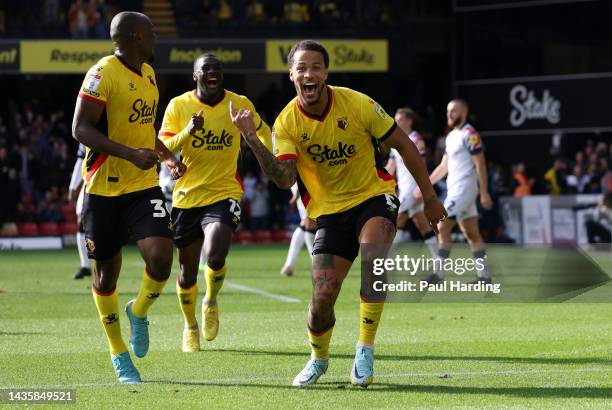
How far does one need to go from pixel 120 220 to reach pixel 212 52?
1059 inches

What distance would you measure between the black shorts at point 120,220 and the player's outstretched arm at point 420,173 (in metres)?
1.76

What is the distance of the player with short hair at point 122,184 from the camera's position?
9.25 m

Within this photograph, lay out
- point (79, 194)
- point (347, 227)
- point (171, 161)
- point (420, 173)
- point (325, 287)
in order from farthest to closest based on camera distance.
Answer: point (79, 194) → point (171, 161) → point (347, 227) → point (325, 287) → point (420, 173)

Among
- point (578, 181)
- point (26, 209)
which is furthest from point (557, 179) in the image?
point (26, 209)

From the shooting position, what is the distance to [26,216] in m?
31.9

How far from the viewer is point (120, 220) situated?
9.45m

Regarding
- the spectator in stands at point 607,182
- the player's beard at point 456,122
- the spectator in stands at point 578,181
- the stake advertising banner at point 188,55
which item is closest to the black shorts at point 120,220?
the player's beard at point 456,122

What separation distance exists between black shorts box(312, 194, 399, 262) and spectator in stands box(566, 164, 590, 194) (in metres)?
22.4

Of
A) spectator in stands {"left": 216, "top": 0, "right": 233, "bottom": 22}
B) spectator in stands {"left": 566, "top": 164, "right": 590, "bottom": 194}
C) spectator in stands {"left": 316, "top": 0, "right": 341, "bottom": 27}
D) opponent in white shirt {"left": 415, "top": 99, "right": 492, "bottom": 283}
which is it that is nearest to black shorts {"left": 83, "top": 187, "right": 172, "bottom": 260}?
opponent in white shirt {"left": 415, "top": 99, "right": 492, "bottom": 283}

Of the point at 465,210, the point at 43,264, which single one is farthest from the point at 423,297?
the point at 43,264

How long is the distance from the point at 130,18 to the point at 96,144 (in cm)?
101

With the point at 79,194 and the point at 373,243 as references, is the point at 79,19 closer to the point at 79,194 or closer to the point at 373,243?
the point at 79,194

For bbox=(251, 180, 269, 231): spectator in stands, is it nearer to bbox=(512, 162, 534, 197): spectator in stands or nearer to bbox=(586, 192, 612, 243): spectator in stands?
bbox=(512, 162, 534, 197): spectator in stands

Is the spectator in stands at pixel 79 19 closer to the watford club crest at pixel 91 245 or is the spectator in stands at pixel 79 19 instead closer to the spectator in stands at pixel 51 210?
the spectator in stands at pixel 51 210
